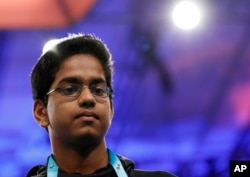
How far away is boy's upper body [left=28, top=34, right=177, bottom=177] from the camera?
0.97 m

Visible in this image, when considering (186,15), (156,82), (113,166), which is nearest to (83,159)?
(113,166)

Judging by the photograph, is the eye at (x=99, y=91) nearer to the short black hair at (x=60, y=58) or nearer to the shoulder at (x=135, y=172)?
the short black hair at (x=60, y=58)

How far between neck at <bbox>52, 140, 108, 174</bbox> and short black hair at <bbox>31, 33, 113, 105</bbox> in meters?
0.11

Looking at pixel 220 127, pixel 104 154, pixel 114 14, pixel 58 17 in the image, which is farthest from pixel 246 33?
pixel 104 154

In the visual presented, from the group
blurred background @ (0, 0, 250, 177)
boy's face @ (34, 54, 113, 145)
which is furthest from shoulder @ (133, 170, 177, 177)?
blurred background @ (0, 0, 250, 177)

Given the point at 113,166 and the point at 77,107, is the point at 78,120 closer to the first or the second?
the point at 77,107

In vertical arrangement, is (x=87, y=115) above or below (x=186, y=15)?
below

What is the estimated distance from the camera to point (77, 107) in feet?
3.17

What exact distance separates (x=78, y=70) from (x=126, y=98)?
188 centimetres

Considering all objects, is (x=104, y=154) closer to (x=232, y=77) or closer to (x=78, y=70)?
(x=78, y=70)

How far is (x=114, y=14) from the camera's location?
297 cm

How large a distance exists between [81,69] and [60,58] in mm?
61

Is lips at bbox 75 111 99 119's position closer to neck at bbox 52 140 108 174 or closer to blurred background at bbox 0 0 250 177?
neck at bbox 52 140 108 174

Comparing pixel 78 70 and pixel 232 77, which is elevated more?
pixel 232 77
